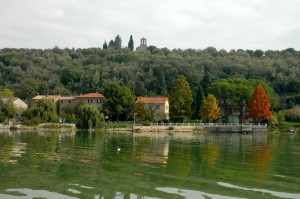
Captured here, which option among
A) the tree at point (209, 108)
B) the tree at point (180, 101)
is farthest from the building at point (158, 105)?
the tree at point (209, 108)

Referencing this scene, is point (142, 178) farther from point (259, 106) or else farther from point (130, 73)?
point (130, 73)

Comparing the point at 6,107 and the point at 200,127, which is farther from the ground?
the point at 6,107

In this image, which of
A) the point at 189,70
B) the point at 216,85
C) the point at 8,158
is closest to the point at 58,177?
the point at 8,158

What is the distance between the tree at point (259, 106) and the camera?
Answer: 292 feet

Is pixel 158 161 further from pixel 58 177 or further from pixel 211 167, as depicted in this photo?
pixel 58 177

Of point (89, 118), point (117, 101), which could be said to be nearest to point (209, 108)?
point (117, 101)

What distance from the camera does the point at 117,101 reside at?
285ft

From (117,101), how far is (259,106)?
29.1 metres

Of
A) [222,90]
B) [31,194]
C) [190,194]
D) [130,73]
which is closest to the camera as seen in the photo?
[31,194]

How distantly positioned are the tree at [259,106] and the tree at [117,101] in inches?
976

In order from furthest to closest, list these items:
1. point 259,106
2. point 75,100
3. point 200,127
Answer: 1. point 75,100
2. point 259,106
3. point 200,127

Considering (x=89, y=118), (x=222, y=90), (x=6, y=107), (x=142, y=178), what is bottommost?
(x=142, y=178)

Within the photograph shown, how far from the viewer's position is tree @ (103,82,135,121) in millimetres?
86812

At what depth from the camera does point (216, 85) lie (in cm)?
10062
